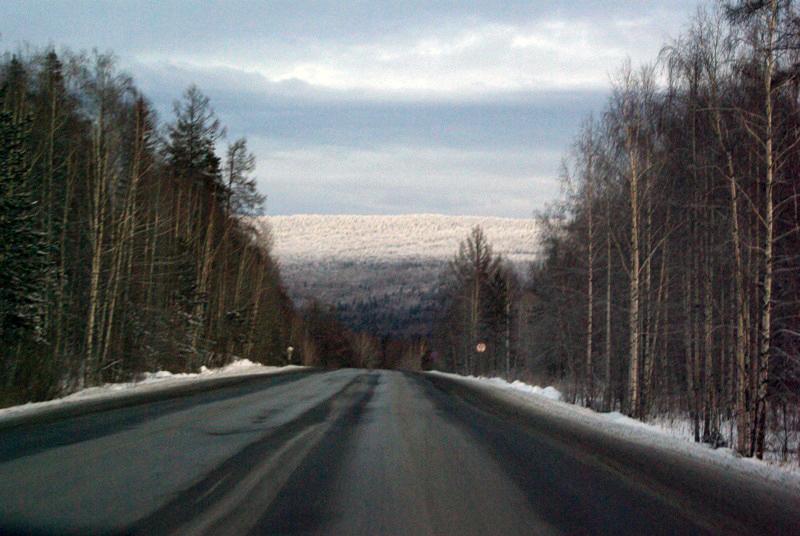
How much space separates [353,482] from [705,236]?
18182mm

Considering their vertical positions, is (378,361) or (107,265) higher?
(107,265)

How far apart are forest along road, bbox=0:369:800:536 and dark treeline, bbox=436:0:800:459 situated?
13.0ft

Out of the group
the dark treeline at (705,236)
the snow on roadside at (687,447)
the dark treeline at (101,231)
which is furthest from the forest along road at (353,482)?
the dark treeline at (101,231)

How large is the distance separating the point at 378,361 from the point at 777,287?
170 metres

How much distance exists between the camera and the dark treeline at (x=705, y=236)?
14.5 m

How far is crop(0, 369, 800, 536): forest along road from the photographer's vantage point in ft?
23.7

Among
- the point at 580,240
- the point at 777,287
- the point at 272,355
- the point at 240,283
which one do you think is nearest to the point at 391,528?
the point at 777,287

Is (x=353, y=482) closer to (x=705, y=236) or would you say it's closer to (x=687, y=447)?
(x=687, y=447)

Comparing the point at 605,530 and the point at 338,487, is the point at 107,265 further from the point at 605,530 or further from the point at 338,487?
the point at 605,530

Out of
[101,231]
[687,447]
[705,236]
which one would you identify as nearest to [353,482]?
[687,447]

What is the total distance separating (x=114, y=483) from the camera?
888 cm

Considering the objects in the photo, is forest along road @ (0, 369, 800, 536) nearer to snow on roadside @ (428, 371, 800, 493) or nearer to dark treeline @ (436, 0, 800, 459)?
snow on roadside @ (428, 371, 800, 493)

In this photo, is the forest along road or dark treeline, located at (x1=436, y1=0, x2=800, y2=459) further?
dark treeline, located at (x1=436, y1=0, x2=800, y2=459)

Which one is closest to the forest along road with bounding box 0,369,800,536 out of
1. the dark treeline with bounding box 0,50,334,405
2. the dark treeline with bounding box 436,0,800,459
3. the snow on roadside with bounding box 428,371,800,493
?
the snow on roadside with bounding box 428,371,800,493
